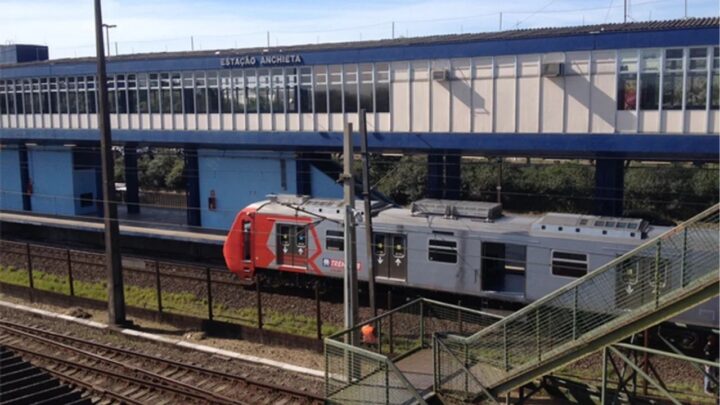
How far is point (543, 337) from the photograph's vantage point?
9.52 m

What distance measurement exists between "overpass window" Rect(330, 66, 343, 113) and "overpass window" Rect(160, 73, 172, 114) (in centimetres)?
755

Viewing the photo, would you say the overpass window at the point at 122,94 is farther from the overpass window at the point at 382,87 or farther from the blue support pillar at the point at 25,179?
the overpass window at the point at 382,87

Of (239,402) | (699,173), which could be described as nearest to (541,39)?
(239,402)

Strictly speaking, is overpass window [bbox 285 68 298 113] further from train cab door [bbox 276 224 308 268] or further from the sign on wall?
train cab door [bbox 276 224 308 268]

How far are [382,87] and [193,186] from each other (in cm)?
999

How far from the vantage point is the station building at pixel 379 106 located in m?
20.0

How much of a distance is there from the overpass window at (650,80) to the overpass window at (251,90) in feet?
44.9

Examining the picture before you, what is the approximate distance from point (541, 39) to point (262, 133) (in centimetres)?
1078

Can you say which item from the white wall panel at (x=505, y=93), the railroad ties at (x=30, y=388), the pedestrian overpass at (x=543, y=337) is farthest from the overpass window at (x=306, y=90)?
the railroad ties at (x=30, y=388)

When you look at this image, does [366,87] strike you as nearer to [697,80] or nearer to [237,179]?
[237,179]

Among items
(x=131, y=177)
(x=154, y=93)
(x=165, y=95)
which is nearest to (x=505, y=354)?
(x=165, y=95)

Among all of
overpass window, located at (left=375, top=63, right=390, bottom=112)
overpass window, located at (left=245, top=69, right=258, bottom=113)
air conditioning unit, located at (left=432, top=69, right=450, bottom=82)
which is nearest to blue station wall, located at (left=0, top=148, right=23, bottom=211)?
overpass window, located at (left=245, top=69, right=258, bottom=113)

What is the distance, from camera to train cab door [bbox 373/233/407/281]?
57.6ft

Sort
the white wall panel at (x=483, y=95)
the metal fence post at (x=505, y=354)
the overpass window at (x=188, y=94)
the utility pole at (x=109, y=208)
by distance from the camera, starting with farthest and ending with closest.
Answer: the overpass window at (x=188, y=94)
the white wall panel at (x=483, y=95)
the utility pole at (x=109, y=208)
the metal fence post at (x=505, y=354)
